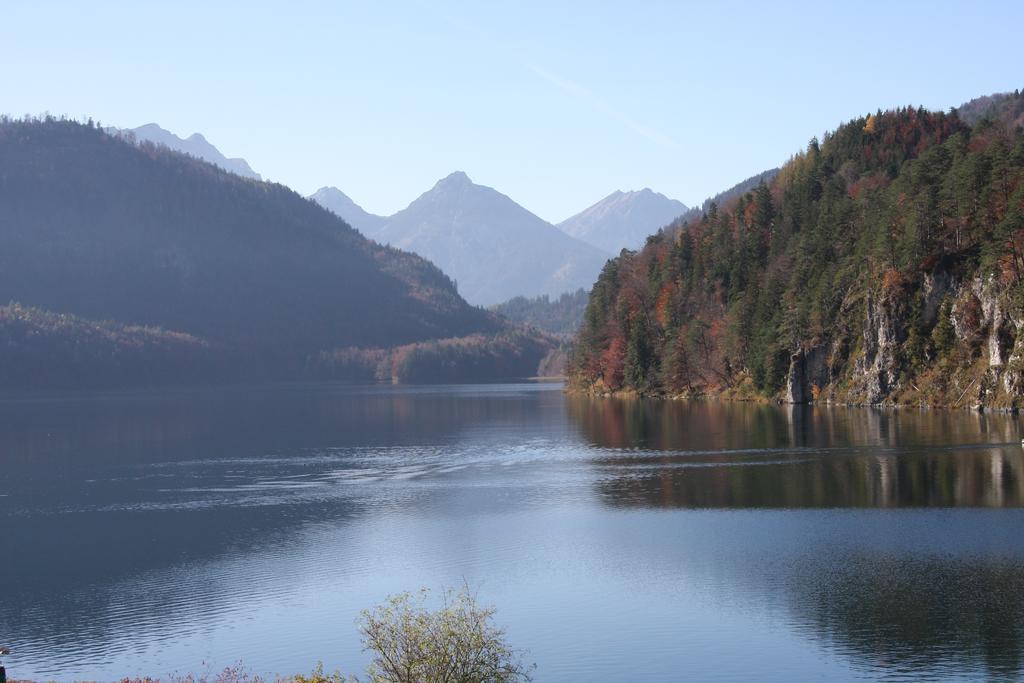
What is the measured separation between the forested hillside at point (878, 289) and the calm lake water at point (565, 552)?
21303 millimetres

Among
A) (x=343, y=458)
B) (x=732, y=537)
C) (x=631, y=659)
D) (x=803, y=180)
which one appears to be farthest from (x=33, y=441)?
(x=803, y=180)

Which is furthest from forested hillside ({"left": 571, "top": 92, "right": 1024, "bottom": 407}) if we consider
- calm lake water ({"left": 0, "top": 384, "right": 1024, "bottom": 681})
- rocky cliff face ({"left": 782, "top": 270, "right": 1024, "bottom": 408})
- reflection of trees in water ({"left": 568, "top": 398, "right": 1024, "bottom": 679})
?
calm lake water ({"left": 0, "top": 384, "right": 1024, "bottom": 681})

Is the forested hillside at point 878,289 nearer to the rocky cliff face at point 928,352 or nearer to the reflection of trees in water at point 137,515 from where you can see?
the rocky cliff face at point 928,352

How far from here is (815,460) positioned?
89.3 m

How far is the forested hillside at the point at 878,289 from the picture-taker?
425 feet

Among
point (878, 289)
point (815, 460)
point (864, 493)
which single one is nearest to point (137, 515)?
point (864, 493)

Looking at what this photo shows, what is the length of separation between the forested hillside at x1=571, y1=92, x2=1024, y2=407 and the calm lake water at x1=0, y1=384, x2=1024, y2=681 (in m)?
21.3

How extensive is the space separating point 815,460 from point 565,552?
3835 centimetres

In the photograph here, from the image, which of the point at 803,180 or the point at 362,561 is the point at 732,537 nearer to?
the point at 362,561

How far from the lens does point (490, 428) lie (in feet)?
460

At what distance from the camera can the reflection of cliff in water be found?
71.5 m

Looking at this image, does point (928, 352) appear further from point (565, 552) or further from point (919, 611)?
point (919, 611)

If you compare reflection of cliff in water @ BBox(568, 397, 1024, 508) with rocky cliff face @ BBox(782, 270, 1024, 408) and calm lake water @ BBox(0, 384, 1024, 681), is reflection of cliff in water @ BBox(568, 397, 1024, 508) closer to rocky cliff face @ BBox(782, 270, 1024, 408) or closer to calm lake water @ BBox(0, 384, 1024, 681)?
calm lake water @ BBox(0, 384, 1024, 681)

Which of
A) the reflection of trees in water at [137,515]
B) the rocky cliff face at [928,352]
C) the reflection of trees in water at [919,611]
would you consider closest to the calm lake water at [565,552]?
the reflection of trees in water at [919,611]
